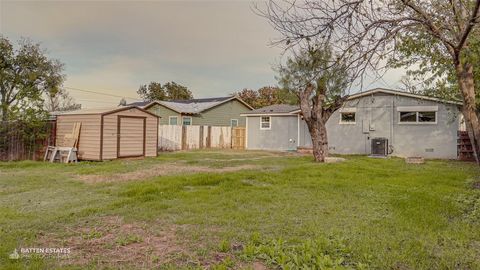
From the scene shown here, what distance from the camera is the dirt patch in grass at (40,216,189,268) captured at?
2.98 m

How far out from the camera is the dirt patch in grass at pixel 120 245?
2.98 m

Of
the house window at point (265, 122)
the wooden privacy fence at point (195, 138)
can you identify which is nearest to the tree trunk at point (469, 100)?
the house window at point (265, 122)

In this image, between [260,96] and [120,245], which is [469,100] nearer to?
[120,245]

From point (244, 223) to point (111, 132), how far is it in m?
10.0

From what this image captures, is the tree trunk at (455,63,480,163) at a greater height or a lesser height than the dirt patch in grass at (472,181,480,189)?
greater

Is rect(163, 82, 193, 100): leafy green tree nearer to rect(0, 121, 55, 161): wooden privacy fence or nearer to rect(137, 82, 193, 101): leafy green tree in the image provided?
rect(137, 82, 193, 101): leafy green tree

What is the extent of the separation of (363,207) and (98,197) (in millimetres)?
4668

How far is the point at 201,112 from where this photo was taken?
23750 mm

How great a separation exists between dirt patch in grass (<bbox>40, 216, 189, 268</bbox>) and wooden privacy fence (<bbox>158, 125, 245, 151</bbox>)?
1638 centimetres

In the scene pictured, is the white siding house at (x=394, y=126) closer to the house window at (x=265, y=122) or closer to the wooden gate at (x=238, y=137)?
the house window at (x=265, y=122)

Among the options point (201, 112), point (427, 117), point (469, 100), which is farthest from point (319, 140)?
point (201, 112)

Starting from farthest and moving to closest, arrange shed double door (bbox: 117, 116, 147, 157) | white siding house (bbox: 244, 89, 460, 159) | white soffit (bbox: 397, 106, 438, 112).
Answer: white soffit (bbox: 397, 106, 438, 112)
white siding house (bbox: 244, 89, 460, 159)
shed double door (bbox: 117, 116, 147, 157)

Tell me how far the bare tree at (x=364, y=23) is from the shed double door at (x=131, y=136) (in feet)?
35.1

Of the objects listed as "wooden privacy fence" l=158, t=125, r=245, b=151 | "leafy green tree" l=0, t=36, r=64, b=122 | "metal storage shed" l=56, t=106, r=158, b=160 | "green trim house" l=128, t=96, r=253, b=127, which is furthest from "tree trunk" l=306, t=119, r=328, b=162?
"leafy green tree" l=0, t=36, r=64, b=122
